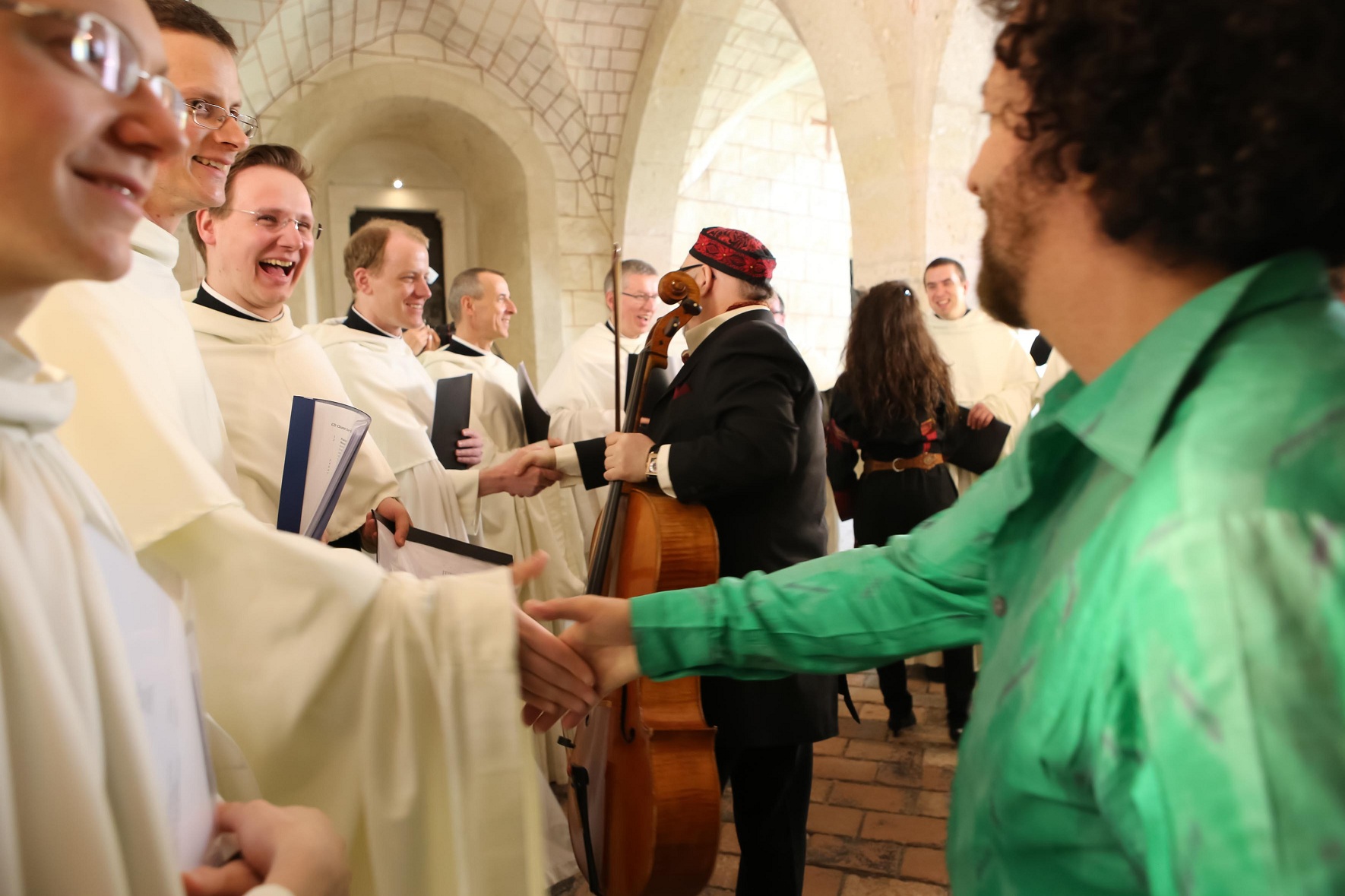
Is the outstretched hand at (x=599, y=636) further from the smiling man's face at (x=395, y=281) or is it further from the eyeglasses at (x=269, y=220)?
the smiling man's face at (x=395, y=281)

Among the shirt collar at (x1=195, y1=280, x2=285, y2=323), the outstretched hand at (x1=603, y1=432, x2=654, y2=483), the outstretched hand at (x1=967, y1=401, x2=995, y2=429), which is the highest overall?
the shirt collar at (x1=195, y1=280, x2=285, y2=323)

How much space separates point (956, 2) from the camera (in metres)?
5.07

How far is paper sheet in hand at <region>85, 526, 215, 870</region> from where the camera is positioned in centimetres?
96

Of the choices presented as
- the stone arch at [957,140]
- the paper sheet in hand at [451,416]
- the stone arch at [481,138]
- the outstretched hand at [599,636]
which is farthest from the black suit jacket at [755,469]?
the stone arch at [481,138]

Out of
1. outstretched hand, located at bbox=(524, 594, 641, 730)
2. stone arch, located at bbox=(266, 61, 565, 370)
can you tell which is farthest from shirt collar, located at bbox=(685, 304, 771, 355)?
stone arch, located at bbox=(266, 61, 565, 370)

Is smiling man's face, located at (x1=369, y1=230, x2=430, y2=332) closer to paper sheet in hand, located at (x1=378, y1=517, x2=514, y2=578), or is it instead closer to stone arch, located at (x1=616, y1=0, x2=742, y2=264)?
paper sheet in hand, located at (x1=378, y1=517, x2=514, y2=578)

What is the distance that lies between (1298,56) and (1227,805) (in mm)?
615

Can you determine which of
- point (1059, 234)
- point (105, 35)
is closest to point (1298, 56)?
point (1059, 234)

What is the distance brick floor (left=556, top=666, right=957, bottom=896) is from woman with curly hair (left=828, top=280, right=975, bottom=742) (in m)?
0.18

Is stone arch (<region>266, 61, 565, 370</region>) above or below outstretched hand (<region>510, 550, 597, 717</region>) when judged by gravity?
above

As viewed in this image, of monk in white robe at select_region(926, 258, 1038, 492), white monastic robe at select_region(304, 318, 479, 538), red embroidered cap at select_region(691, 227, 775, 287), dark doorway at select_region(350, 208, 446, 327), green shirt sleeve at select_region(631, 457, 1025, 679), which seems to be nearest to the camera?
green shirt sleeve at select_region(631, 457, 1025, 679)

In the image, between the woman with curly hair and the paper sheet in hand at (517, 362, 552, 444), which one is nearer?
the woman with curly hair

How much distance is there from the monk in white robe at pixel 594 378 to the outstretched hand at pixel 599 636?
311cm

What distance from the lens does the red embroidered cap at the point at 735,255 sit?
9.27ft
